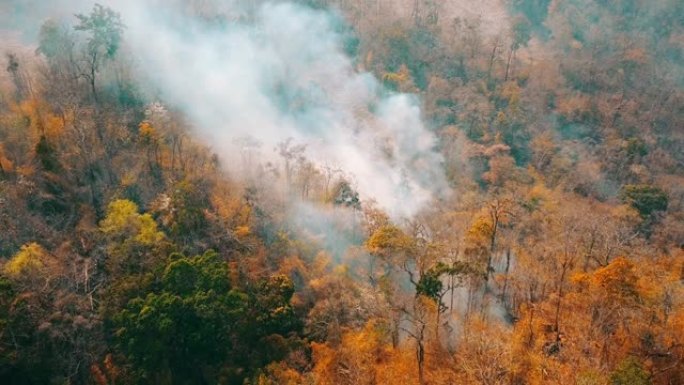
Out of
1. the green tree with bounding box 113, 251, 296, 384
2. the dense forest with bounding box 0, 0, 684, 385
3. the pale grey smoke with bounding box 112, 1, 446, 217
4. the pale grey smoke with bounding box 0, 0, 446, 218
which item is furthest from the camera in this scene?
the pale grey smoke with bounding box 112, 1, 446, 217

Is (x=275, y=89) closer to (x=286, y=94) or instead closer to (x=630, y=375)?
(x=286, y=94)

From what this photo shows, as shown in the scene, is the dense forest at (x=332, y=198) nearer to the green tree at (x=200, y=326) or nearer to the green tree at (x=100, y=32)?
the green tree at (x=200, y=326)

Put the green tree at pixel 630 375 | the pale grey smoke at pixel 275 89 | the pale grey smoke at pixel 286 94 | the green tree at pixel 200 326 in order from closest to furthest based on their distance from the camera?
the green tree at pixel 630 375 < the green tree at pixel 200 326 < the pale grey smoke at pixel 275 89 < the pale grey smoke at pixel 286 94

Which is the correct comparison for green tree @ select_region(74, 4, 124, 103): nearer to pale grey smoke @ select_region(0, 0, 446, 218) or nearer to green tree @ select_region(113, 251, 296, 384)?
pale grey smoke @ select_region(0, 0, 446, 218)

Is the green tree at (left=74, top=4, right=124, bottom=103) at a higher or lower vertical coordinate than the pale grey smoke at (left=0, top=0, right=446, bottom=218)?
lower

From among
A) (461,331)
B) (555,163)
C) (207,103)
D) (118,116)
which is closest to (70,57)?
(118,116)

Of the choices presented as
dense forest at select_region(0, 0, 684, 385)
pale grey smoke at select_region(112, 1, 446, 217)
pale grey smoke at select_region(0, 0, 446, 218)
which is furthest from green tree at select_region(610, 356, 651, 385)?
pale grey smoke at select_region(0, 0, 446, 218)

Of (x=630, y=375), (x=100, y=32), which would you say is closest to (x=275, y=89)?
(x=100, y=32)

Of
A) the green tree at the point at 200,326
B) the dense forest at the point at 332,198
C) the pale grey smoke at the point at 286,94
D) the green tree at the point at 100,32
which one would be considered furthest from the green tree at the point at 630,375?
the green tree at the point at 100,32
